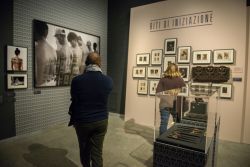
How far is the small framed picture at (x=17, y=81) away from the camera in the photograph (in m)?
3.80

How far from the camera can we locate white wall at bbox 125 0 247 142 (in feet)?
13.1

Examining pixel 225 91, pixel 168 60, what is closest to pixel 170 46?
pixel 168 60

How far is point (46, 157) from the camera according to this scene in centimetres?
322

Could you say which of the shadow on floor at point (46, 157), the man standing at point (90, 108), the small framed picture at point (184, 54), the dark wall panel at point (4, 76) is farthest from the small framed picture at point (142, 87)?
the man standing at point (90, 108)

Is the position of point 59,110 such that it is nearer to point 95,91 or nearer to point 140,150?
point 140,150

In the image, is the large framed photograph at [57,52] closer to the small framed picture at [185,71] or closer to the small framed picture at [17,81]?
the small framed picture at [17,81]

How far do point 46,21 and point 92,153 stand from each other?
3412 mm

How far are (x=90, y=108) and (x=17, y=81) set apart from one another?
2564mm

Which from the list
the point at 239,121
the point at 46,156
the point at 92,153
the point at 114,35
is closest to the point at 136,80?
the point at 114,35

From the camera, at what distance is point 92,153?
2.20 m

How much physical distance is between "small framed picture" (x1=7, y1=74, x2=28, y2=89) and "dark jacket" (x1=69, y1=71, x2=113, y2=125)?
2.32 metres

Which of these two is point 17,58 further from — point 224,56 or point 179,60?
point 224,56

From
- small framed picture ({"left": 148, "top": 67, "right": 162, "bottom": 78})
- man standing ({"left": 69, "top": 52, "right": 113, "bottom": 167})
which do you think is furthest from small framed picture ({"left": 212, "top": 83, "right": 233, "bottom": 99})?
man standing ({"left": 69, "top": 52, "right": 113, "bottom": 167})

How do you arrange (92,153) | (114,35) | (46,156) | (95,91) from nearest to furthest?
(95,91)
(92,153)
(46,156)
(114,35)
